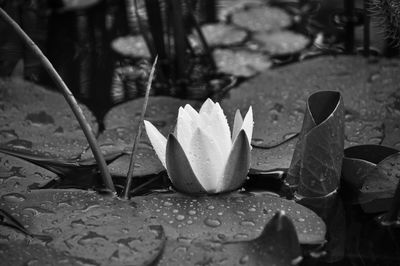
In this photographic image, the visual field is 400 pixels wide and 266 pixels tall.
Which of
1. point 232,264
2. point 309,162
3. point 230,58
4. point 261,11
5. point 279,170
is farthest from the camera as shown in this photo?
point 261,11

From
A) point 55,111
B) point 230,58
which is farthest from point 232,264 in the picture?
point 230,58

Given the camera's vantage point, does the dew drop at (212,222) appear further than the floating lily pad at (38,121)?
No

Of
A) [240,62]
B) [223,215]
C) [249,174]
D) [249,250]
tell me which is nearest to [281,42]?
[240,62]

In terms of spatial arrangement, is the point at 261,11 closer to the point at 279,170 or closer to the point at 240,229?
the point at 279,170

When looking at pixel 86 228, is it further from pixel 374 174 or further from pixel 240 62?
pixel 240 62

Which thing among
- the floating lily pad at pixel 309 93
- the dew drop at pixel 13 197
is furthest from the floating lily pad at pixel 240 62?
the dew drop at pixel 13 197

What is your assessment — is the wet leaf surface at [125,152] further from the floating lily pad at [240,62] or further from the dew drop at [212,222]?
the floating lily pad at [240,62]

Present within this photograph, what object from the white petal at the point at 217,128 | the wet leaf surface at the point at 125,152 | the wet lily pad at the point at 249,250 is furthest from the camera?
the wet leaf surface at the point at 125,152
